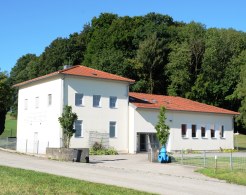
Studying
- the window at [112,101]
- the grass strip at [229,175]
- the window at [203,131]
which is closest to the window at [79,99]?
the window at [112,101]

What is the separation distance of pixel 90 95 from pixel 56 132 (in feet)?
15.7

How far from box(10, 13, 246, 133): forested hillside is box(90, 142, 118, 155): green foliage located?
22711 mm

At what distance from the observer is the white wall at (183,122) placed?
4109cm

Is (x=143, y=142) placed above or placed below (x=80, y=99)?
below

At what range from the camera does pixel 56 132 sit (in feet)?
121

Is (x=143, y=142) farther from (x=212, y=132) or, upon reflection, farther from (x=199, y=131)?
(x=212, y=132)

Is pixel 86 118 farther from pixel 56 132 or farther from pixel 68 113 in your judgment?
pixel 68 113

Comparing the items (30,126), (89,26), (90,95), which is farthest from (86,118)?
(89,26)

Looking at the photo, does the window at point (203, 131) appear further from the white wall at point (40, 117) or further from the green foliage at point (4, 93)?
the green foliage at point (4, 93)

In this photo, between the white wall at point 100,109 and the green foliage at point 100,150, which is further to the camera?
the white wall at point 100,109

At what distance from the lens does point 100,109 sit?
39.6 meters

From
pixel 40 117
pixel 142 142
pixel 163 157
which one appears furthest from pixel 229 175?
pixel 40 117

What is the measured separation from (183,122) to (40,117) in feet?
49.3

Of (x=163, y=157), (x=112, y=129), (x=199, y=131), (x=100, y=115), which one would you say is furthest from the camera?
(x=199, y=131)
